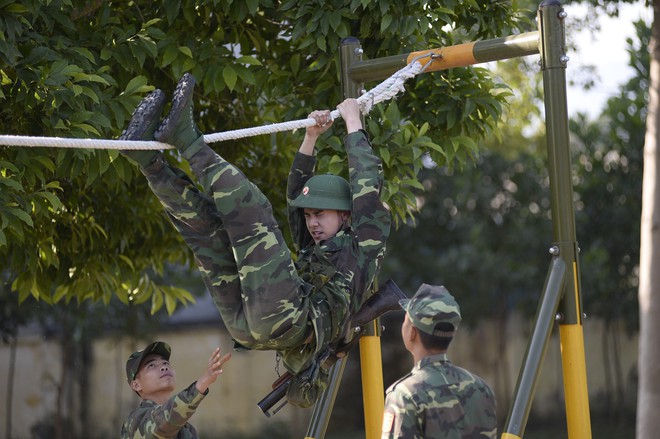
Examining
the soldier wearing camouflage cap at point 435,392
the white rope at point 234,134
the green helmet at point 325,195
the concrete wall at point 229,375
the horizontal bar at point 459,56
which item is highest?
the horizontal bar at point 459,56

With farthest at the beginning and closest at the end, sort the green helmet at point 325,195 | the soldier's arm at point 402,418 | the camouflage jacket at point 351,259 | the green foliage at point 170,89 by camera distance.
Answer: the green foliage at point 170,89, the green helmet at point 325,195, the camouflage jacket at point 351,259, the soldier's arm at point 402,418

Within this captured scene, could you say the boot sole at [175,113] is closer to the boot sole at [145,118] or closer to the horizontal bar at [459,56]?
the boot sole at [145,118]

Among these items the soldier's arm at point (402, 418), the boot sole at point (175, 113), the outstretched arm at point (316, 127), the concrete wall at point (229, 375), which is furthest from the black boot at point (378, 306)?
the concrete wall at point (229, 375)

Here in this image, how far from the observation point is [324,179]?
414 centimetres

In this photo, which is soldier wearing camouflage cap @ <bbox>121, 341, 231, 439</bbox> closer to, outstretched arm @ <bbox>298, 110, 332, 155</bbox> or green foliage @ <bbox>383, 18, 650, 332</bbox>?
outstretched arm @ <bbox>298, 110, 332, 155</bbox>

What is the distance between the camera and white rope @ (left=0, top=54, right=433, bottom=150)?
363 centimetres

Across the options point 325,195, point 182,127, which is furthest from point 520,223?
point 182,127

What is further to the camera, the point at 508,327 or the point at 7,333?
the point at 508,327

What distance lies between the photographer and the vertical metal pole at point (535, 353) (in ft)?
13.3

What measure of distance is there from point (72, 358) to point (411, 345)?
32.1ft

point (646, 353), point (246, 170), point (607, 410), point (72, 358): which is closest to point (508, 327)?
point (607, 410)

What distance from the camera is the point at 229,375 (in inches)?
531

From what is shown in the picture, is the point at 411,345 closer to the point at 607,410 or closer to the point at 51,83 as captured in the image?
the point at 51,83

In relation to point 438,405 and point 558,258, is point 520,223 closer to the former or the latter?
point 558,258
